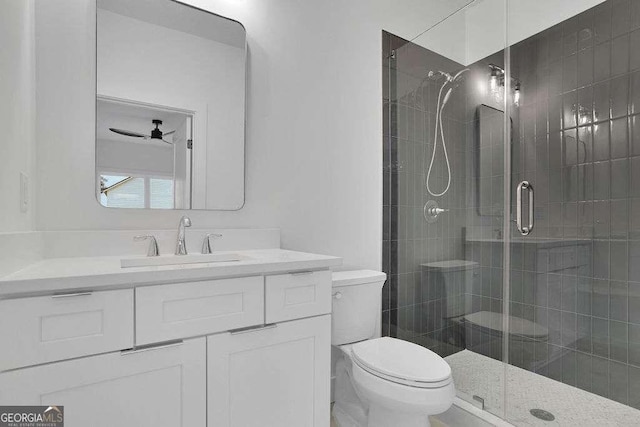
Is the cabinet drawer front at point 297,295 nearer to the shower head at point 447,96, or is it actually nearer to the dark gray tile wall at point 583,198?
the dark gray tile wall at point 583,198

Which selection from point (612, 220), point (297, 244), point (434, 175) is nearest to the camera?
point (612, 220)

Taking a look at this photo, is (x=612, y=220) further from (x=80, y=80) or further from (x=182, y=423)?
(x=80, y=80)

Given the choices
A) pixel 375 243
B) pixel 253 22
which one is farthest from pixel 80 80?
pixel 375 243

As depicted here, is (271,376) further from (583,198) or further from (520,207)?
(583,198)

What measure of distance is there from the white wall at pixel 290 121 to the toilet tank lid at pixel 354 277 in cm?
17

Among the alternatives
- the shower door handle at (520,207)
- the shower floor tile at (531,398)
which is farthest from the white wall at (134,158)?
the shower floor tile at (531,398)

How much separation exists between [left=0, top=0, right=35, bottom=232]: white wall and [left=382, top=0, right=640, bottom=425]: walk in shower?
1.87 metres

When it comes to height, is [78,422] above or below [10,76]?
below

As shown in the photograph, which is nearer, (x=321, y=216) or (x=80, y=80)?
(x=80, y=80)

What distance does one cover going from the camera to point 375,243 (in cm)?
219

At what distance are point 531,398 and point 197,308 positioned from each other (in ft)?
5.43

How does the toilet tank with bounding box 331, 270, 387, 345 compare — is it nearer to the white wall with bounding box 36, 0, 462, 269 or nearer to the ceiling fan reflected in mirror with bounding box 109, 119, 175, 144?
the white wall with bounding box 36, 0, 462, 269

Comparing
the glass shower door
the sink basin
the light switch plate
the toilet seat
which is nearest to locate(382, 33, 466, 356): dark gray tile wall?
the glass shower door

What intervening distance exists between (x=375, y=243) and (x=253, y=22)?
4.64 feet
